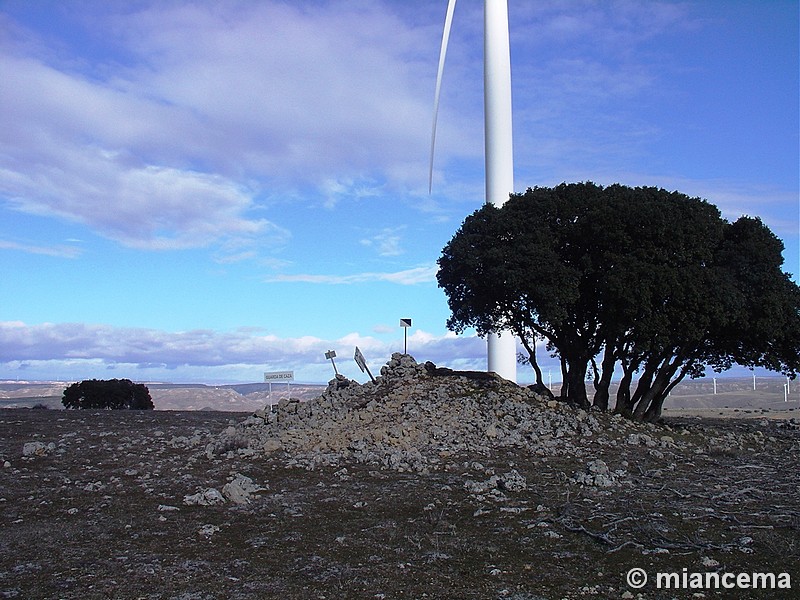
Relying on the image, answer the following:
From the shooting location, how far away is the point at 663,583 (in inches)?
311

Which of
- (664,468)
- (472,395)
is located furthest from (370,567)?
(472,395)

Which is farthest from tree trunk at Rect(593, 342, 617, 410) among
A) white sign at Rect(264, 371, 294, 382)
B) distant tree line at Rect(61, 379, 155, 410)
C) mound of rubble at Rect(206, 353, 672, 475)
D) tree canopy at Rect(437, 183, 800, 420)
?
distant tree line at Rect(61, 379, 155, 410)

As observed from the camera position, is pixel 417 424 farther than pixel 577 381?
No

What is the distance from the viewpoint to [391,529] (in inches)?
422

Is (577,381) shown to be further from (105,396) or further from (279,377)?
(105,396)

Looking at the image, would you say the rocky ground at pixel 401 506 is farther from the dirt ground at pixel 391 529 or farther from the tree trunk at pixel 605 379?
the tree trunk at pixel 605 379

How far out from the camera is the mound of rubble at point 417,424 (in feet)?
60.3

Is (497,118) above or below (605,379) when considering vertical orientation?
above

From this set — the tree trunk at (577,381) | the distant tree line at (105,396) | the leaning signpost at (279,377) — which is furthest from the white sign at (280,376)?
the distant tree line at (105,396)

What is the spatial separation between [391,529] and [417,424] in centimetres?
1012

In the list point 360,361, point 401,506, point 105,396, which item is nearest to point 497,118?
point 360,361

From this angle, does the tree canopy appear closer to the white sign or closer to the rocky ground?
the rocky ground

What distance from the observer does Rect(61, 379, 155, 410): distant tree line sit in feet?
125

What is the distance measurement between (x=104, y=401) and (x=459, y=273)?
22684 mm
